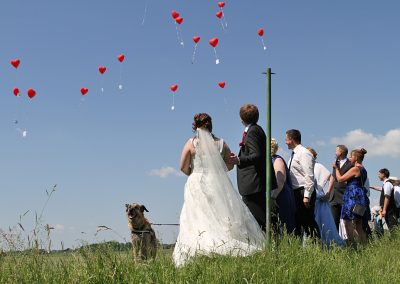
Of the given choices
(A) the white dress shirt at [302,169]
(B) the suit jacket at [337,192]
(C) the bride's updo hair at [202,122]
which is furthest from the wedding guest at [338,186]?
(C) the bride's updo hair at [202,122]

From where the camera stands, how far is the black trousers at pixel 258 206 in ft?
24.3

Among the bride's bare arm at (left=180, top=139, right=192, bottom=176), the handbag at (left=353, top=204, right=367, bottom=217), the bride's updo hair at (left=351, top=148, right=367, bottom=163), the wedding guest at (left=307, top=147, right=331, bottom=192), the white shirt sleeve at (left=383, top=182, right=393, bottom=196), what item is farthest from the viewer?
the white shirt sleeve at (left=383, top=182, right=393, bottom=196)

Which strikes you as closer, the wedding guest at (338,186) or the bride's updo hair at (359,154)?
the bride's updo hair at (359,154)

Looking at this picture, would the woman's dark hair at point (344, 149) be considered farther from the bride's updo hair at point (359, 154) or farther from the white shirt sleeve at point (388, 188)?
the white shirt sleeve at point (388, 188)

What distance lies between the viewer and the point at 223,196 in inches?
280

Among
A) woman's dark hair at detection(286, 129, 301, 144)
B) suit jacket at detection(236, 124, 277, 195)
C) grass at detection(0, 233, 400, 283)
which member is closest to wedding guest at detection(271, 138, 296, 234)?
suit jacket at detection(236, 124, 277, 195)

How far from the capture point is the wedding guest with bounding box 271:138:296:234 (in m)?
7.74

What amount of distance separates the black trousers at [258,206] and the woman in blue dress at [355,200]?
266cm

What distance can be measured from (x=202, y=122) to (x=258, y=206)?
1.38 meters

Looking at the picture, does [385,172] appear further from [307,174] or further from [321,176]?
[307,174]

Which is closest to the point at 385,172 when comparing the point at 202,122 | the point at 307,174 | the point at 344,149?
the point at 344,149

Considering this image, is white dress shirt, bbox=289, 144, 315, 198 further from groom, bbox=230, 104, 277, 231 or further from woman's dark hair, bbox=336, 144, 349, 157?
woman's dark hair, bbox=336, 144, 349, 157

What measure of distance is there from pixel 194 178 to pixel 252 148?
34.6 inches

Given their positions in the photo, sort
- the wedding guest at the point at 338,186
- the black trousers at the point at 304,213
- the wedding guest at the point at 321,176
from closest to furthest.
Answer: the black trousers at the point at 304,213, the wedding guest at the point at 321,176, the wedding guest at the point at 338,186
